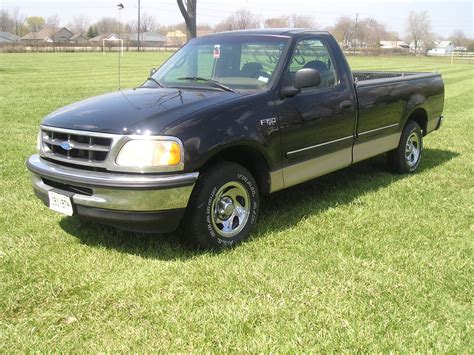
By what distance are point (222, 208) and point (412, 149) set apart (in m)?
3.81

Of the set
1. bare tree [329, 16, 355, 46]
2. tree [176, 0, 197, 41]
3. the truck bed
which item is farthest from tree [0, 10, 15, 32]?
the truck bed

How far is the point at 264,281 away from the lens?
12.1 feet

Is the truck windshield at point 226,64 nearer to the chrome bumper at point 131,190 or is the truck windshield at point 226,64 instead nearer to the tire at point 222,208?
the tire at point 222,208

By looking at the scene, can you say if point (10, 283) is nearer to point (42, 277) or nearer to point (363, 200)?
point (42, 277)

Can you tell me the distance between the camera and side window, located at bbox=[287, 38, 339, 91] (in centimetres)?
502

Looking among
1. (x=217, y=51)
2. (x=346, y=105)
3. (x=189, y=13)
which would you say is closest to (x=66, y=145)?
(x=217, y=51)

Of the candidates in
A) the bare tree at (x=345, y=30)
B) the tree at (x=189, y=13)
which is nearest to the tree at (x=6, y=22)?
the bare tree at (x=345, y=30)

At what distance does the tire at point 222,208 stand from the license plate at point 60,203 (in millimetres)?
891

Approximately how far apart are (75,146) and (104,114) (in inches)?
13.5

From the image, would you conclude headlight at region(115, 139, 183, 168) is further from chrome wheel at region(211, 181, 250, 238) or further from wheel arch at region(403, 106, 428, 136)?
wheel arch at region(403, 106, 428, 136)

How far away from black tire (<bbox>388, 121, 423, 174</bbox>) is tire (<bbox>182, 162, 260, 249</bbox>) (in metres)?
3.03

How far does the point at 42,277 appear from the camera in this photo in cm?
373

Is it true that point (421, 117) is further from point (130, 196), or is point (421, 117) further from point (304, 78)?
point (130, 196)

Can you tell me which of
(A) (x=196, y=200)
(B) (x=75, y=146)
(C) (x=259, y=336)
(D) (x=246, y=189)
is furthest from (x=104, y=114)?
(C) (x=259, y=336)
